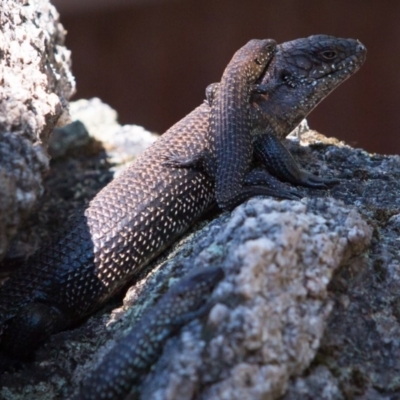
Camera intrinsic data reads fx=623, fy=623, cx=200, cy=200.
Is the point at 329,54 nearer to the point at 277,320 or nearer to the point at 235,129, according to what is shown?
→ the point at 235,129

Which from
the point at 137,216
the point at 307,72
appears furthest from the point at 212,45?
the point at 137,216

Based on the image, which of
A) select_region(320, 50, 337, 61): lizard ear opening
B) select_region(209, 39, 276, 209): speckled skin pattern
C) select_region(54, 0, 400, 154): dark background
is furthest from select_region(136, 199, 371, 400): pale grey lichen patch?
select_region(54, 0, 400, 154): dark background

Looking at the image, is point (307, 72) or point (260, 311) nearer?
point (260, 311)

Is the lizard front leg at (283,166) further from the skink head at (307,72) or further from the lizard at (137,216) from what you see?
the skink head at (307,72)

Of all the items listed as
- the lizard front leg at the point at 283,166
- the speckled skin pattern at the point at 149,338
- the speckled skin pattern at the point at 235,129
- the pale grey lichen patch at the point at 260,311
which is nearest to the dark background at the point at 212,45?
the speckled skin pattern at the point at 235,129

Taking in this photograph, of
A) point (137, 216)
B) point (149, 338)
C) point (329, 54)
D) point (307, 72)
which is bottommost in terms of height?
point (137, 216)

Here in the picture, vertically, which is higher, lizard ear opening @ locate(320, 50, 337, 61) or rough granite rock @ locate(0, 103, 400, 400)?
lizard ear opening @ locate(320, 50, 337, 61)

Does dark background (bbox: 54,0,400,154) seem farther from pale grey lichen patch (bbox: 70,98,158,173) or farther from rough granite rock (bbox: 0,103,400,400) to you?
rough granite rock (bbox: 0,103,400,400)
